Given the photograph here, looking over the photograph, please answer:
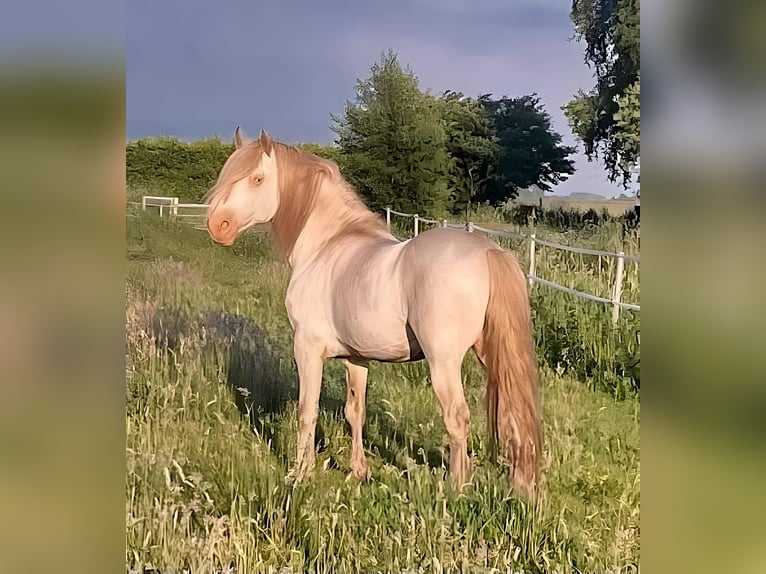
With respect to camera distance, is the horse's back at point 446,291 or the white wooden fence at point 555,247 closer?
the horse's back at point 446,291

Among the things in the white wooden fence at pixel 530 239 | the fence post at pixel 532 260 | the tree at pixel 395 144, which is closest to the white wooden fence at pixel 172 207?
the white wooden fence at pixel 530 239

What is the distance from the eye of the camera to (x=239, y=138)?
2041 mm

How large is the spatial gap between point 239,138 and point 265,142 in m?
0.09

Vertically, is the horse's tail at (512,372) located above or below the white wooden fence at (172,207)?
below

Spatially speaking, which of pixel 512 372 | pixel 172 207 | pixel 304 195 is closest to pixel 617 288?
pixel 512 372

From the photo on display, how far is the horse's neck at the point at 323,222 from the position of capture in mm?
2104

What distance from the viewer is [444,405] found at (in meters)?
1.98

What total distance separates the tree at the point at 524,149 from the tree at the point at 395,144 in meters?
0.18

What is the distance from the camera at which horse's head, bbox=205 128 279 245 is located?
2043 mm

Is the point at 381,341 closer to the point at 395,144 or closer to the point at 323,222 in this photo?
the point at 323,222

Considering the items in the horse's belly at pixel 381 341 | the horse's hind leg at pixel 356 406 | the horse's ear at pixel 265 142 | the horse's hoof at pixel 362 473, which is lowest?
the horse's hoof at pixel 362 473

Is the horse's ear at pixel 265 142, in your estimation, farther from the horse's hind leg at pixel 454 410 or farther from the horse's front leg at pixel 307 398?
the horse's hind leg at pixel 454 410
